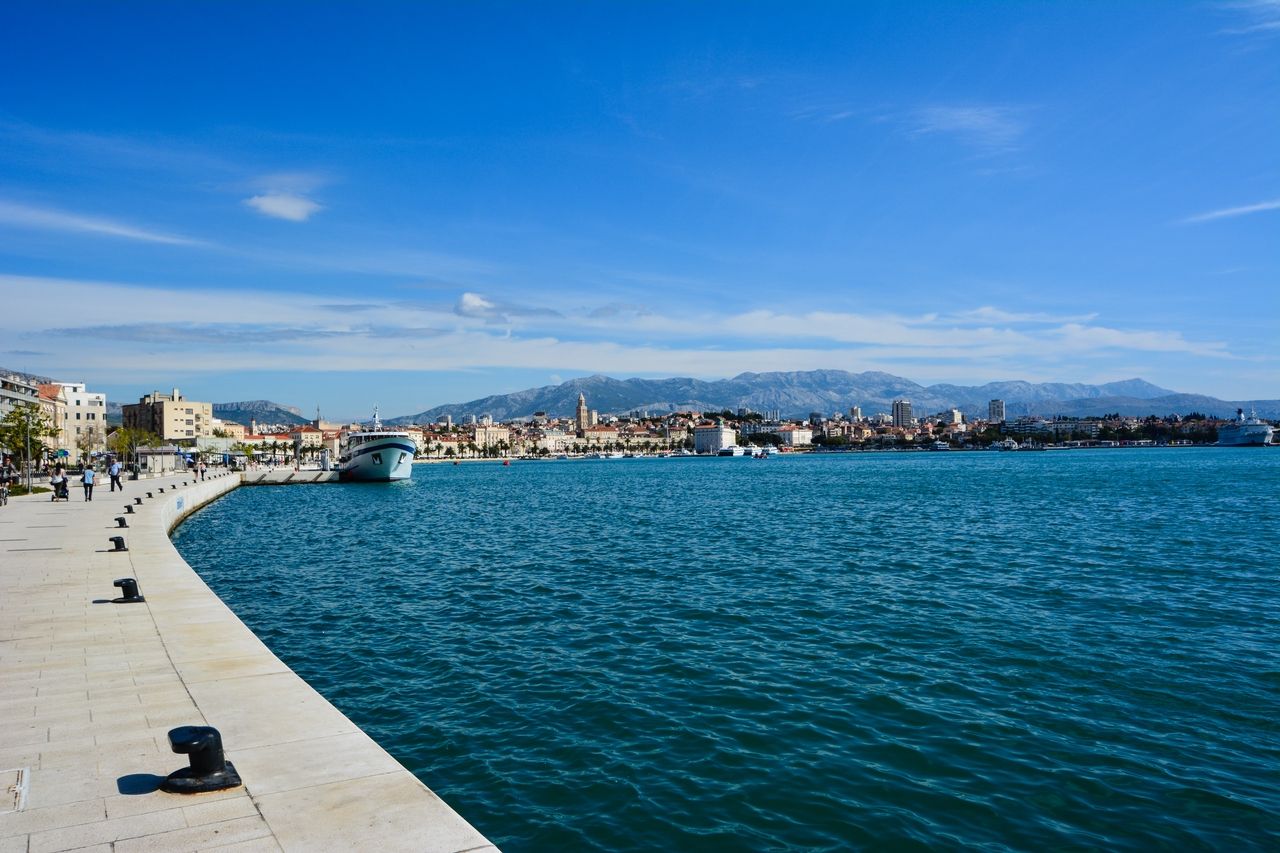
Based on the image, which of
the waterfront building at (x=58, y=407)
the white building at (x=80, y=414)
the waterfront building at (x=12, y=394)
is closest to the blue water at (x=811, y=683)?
the waterfront building at (x=12, y=394)

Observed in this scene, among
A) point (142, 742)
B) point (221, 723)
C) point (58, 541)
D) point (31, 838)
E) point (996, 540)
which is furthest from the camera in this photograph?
point (996, 540)

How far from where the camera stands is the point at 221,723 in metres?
7.59

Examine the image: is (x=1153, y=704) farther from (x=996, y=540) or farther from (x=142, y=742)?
(x=996, y=540)

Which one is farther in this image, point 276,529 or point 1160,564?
point 276,529

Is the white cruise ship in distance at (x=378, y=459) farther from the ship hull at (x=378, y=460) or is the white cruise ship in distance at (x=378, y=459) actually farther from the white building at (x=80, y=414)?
the white building at (x=80, y=414)

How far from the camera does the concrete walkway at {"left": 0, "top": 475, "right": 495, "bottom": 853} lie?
5.34 m

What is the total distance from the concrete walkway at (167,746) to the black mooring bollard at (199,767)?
3.8 inches

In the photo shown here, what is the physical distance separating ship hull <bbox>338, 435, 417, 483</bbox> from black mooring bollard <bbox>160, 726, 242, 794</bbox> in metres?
79.5

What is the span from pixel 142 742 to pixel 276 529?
32708 mm

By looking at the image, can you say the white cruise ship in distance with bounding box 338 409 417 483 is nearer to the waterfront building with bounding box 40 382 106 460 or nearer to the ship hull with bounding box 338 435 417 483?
the ship hull with bounding box 338 435 417 483

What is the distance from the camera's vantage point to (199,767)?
6.04 m

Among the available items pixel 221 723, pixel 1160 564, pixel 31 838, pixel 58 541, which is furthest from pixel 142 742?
pixel 1160 564

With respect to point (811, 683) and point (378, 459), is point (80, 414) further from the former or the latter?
point (811, 683)

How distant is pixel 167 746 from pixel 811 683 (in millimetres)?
8244
